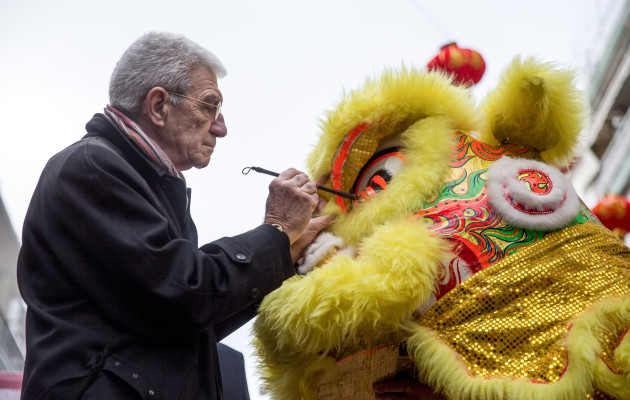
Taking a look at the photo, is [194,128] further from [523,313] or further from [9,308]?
[9,308]

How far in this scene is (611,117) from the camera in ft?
40.7

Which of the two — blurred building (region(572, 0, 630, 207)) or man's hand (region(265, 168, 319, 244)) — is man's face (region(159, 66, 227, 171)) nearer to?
man's hand (region(265, 168, 319, 244))

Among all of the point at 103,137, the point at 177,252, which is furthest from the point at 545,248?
the point at 103,137

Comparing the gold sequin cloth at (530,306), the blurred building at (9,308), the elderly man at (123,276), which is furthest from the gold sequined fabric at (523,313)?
the blurred building at (9,308)

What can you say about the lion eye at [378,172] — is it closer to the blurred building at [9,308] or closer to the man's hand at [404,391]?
the man's hand at [404,391]

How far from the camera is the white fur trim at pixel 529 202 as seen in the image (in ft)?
7.47

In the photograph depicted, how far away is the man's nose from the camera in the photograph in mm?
2576

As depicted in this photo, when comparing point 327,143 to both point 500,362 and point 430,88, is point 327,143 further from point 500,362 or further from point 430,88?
point 500,362

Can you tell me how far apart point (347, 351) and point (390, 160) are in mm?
712

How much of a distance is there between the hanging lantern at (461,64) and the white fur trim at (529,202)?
825 mm

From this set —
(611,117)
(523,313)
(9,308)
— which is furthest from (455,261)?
(611,117)

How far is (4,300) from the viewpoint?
6.19m

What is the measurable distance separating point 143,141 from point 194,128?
0.29 metres

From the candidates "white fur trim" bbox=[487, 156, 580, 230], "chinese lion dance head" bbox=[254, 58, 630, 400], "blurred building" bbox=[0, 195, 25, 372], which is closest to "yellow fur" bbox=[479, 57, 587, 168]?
"chinese lion dance head" bbox=[254, 58, 630, 400]
